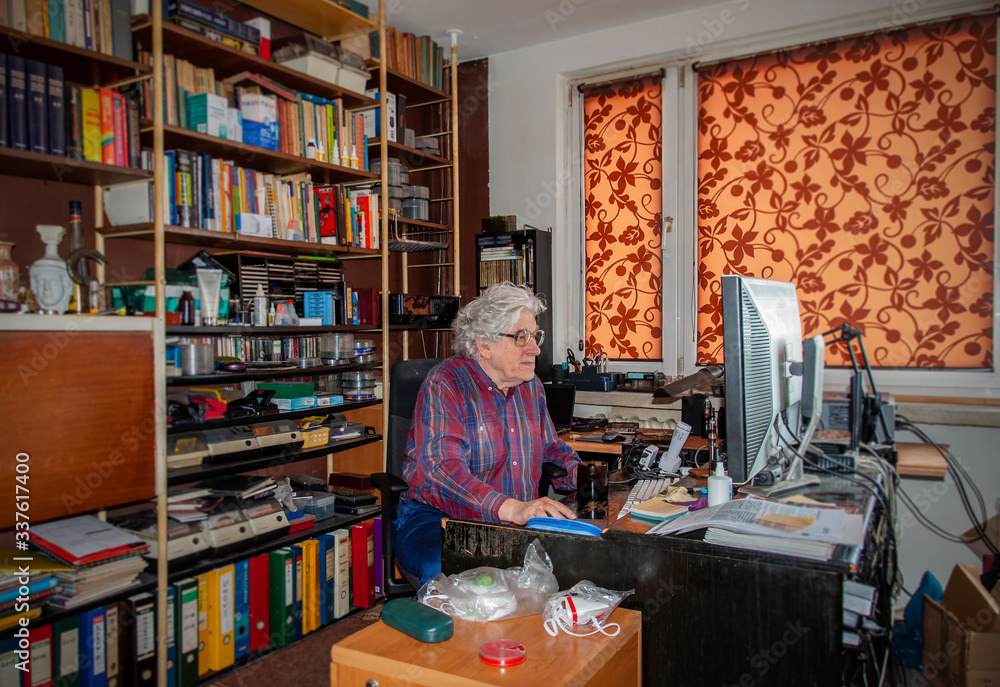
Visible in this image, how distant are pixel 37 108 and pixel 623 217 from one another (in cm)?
269

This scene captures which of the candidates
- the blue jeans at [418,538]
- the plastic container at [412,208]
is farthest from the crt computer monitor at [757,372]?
the plastic container at [412,208]

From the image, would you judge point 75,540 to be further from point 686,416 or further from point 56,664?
point 686,416

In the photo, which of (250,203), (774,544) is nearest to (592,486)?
(774,544)

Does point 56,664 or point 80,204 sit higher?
point 80,204

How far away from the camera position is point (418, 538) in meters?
1.95

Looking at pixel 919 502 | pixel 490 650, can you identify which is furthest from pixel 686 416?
pixel 490 650

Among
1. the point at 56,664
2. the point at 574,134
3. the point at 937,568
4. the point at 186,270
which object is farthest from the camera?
the point at 574,134

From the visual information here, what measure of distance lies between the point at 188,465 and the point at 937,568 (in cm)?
301

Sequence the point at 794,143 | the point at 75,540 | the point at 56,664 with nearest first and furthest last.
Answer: the point at 56,664 → the point at 75,540 → the point at 794,143

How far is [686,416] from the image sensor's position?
2770 mm

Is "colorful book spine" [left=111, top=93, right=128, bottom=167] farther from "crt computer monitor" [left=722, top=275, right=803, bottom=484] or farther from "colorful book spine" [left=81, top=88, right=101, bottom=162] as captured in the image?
"crt computer monitor" [left=722, top=275, right=803, bottom=484]

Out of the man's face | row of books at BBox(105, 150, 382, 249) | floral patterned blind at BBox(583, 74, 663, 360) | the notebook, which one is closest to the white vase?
row of books at BBox(105, 150, 382, 249)

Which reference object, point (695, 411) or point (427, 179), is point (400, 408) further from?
point (427, 179)

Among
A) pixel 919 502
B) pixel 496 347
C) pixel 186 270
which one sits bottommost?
pixel 919 502
